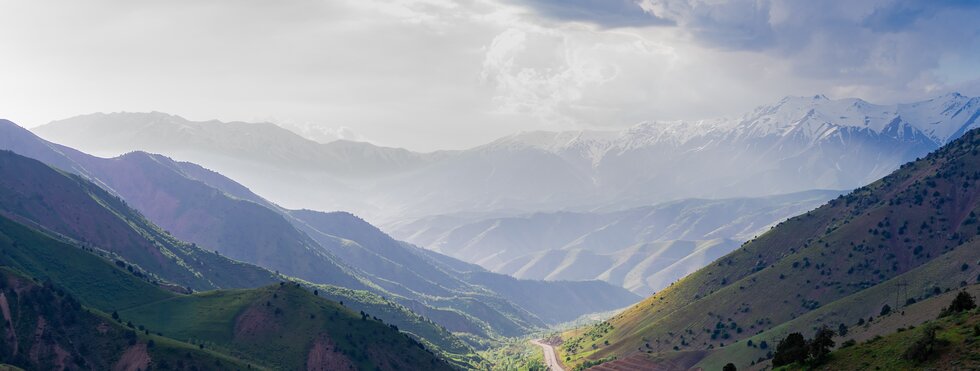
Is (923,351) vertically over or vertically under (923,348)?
under

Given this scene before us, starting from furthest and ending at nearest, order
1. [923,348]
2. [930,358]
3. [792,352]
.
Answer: [792,352]
[923,348]
[930,358]

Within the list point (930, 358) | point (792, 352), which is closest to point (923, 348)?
point (930, 358)

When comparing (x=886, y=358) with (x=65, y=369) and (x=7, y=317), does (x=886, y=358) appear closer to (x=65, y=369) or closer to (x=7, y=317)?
(x=65, y=369)

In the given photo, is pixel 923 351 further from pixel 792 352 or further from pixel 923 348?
pixel 792 352

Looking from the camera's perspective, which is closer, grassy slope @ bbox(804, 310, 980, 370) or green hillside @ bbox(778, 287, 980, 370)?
grassy slope @ bbox(804, 310, 980, 370)

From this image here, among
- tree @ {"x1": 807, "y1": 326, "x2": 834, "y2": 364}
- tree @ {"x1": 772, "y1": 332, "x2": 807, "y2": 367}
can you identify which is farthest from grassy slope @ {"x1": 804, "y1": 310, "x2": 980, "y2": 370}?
tree @ {"x1": 772, "y1": 332, "x2": 807, "y2": 367}

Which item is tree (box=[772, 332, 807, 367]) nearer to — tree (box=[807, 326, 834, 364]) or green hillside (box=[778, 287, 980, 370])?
green hillside (box=[778, 287, 980, 370])

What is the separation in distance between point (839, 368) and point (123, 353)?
6341 inches

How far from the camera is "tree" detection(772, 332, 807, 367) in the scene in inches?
4577

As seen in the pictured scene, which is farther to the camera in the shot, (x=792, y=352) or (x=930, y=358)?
(x=792, y=352)

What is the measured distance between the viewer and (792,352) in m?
119

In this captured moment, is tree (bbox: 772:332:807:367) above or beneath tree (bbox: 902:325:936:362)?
beneath

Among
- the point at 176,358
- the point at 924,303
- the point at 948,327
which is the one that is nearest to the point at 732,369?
the point at 948,327

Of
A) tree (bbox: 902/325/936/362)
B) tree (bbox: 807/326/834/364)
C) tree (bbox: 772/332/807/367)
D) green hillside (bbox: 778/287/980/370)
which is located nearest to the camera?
green hillside (bbox: 778/287/980/370)
